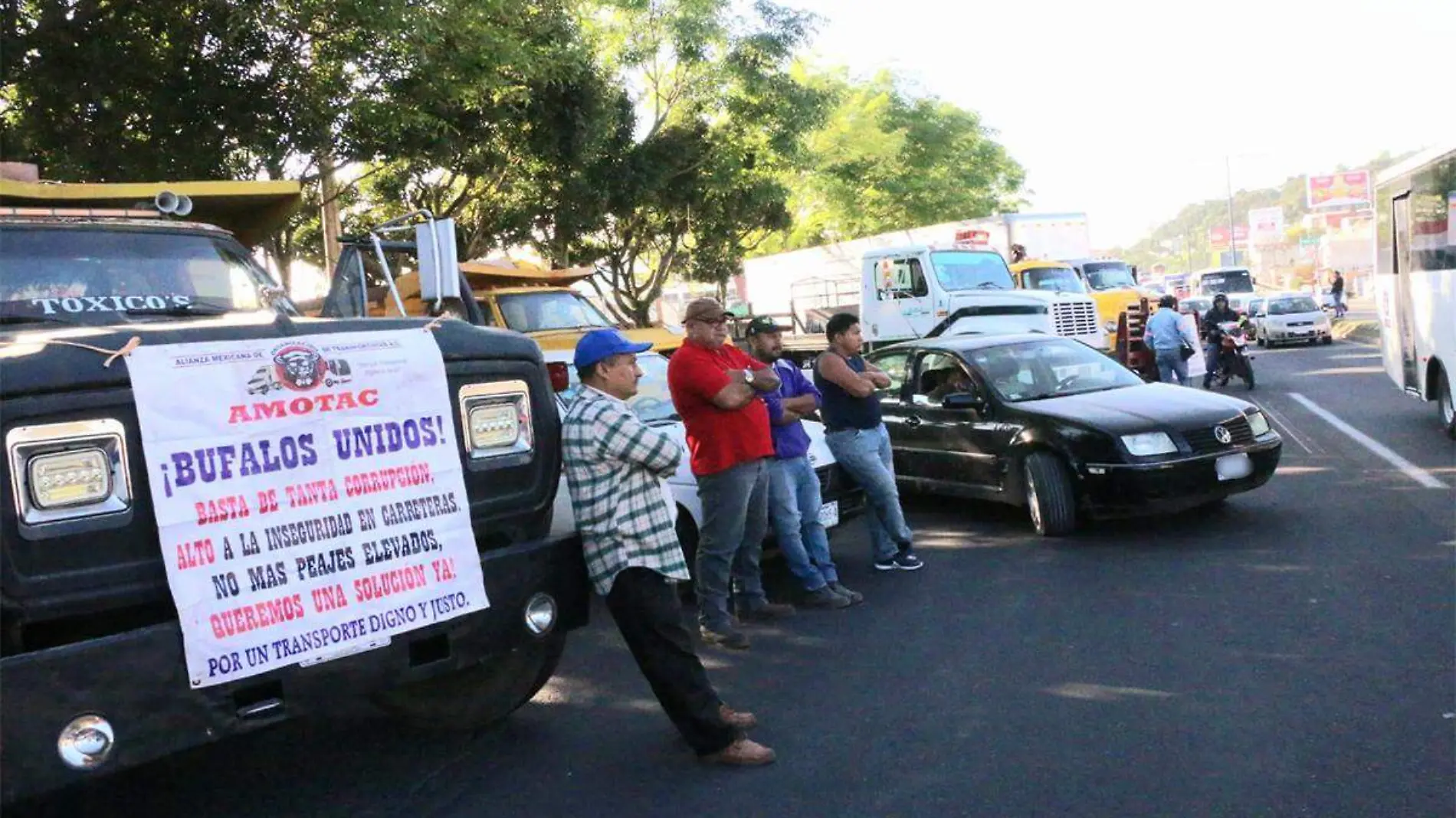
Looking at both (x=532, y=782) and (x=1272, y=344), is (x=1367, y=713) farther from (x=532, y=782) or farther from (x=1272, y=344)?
(x=1272, y=344)

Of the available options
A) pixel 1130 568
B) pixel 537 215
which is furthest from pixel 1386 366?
pixel 537 215

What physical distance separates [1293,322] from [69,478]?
106ft

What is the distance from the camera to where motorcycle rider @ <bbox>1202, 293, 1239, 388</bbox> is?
19.5m

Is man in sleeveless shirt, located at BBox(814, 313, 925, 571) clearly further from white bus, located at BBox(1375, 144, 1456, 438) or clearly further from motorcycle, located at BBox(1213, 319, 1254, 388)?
motorcycle, located at BBox(1213, 319, 1254, 388)

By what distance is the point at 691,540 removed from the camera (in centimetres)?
775

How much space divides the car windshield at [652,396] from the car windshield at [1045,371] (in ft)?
7.95

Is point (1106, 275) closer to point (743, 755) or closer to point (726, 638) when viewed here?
point (726, 638)

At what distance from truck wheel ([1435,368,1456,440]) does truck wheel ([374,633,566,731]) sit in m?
10.4

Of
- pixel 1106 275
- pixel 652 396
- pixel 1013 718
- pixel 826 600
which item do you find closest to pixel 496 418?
pixel 1013 718

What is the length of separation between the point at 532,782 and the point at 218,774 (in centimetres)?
132

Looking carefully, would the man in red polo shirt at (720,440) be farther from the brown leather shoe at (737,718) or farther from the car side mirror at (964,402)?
the car side mirror at (964,402)

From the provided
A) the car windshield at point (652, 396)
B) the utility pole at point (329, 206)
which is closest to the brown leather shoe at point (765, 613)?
the car windshield at point (652, 396)

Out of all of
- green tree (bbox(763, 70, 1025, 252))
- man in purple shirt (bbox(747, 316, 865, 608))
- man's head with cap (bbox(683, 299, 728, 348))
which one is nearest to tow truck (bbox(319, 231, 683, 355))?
man in purple shirt (bbox(747, 316, 865, 608))

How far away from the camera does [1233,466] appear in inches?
344
